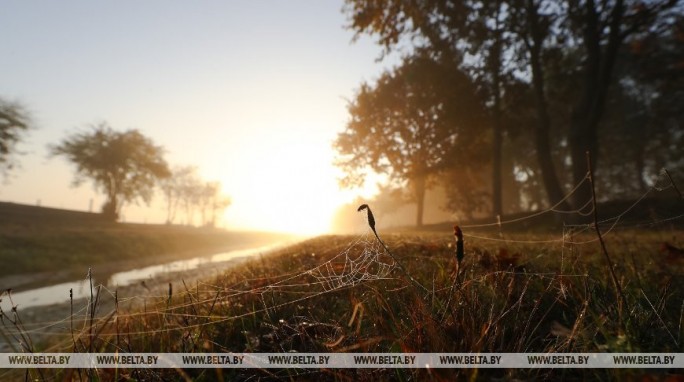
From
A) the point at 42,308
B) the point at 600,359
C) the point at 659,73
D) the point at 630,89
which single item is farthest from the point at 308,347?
the point at 630,89

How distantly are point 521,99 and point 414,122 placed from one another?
23.9ft

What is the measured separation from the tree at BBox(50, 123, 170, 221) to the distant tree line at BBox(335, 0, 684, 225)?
103 ft

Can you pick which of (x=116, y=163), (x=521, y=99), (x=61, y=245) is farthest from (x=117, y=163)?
(x=521, y=99)

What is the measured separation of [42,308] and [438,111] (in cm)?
2354

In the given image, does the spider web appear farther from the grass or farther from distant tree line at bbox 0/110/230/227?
distant tree line at bbox 0/110/230/227

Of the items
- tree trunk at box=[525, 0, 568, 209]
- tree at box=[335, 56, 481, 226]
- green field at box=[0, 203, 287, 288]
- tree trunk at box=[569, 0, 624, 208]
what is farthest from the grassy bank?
tree trunk at box=[569, 0, 624, 208]

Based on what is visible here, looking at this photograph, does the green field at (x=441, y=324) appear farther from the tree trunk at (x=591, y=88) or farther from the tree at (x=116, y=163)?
the tree at (x=116, y=163)

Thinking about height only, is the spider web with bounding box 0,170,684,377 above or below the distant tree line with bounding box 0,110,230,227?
below

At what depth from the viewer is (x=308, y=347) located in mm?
1883

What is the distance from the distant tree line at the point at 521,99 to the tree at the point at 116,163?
3153 centimetres

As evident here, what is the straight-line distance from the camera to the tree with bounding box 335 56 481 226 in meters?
21.2

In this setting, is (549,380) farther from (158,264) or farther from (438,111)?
(158,264)

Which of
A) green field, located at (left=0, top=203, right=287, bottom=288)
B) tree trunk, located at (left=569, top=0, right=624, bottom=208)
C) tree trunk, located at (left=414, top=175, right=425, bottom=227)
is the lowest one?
green field, located at (left=0, top=203, right=287, bottom=288)

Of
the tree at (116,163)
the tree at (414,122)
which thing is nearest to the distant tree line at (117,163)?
the tree at (116,163)
